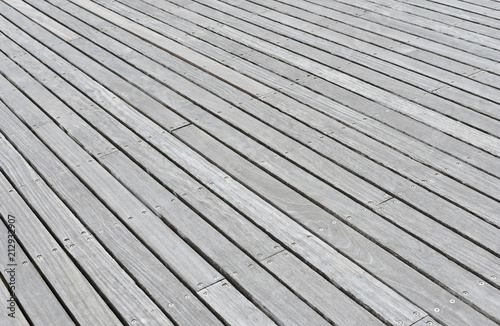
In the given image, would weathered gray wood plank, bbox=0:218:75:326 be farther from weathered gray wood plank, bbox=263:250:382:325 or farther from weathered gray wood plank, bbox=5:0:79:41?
weathered gray wood plank, bbox=5:0:79:41

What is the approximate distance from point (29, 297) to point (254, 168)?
967mm

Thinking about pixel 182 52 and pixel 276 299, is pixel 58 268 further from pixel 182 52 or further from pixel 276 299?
pixel 182 52

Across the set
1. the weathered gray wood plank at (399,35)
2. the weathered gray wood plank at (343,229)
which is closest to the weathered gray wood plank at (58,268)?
the weathered gray wood plank at (343,229)

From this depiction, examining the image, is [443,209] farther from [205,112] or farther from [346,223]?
[205,112]

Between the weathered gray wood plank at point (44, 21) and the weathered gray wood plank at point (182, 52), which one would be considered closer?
the weathered gray wood plank at point (182, 52)

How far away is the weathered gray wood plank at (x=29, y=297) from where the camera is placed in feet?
6.57

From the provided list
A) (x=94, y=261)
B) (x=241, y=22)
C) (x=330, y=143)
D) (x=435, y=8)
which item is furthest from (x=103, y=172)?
(x=435, y=8)

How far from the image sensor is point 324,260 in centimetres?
220

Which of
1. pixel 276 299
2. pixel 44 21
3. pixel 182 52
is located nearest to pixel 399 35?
pixel 182 52

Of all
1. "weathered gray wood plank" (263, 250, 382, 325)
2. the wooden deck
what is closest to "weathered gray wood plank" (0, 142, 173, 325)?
the wooden deck

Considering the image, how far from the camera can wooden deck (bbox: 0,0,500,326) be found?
2.08m

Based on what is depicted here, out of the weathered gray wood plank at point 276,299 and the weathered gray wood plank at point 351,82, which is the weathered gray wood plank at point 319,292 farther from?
the weathered gray wood plank at point 351,82

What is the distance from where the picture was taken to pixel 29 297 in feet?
6.82

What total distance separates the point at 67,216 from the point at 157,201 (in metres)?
0.31
